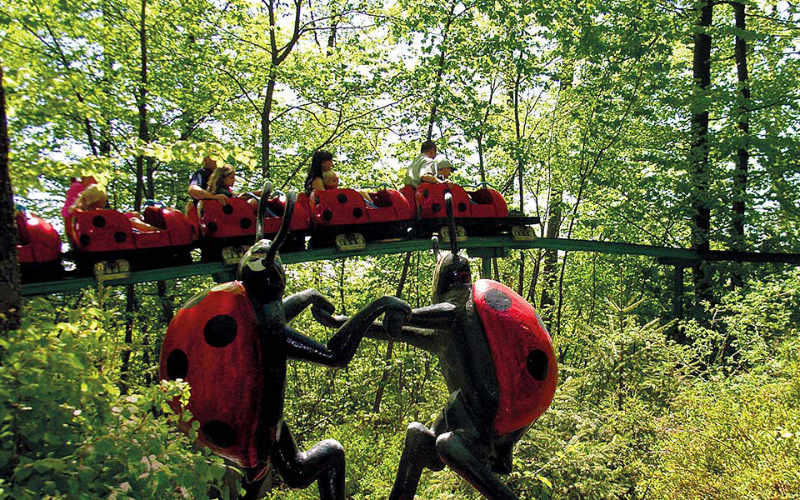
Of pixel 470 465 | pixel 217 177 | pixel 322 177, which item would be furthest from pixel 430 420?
pixel 217 177

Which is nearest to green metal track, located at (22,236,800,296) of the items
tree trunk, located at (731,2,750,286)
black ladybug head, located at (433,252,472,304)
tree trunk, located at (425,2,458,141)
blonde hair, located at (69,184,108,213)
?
blonde hair, located at (69,184,108,213)

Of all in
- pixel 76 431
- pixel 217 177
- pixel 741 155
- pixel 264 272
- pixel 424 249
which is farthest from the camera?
pixel 741 155

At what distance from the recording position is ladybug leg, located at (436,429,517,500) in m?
2.78

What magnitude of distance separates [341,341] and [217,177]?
3.82m

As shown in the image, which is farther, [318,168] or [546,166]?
[546,166]

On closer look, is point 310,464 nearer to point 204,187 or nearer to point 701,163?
point 204,187

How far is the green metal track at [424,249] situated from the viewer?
16.0 ft

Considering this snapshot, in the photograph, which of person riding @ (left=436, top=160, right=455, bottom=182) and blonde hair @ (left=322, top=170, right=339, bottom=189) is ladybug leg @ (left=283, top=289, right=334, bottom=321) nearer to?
blonde hair @ (left=322, top=170, right=339, bottom=189)

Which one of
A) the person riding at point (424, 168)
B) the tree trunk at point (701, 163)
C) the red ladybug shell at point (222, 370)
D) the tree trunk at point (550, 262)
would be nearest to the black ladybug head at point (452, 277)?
the red ladybug shell at point (222, 370)

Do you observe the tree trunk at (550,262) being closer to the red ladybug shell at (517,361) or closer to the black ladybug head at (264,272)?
the red ladybug shell at (517,361)

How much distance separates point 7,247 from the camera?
1.89 m

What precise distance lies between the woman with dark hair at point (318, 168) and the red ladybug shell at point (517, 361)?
11.4 ft

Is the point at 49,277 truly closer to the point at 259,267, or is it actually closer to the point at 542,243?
the point at 259,267

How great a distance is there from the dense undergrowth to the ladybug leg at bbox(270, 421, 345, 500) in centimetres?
41
